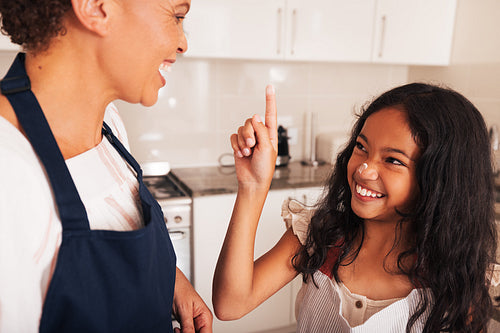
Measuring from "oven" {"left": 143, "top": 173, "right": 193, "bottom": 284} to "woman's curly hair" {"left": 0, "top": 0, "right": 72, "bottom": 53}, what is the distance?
1.36m

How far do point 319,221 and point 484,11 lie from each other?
2.09m

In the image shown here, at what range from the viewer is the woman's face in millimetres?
725

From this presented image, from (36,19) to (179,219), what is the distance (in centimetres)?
149

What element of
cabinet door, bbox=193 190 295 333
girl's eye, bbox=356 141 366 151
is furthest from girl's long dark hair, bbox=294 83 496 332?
cabinet door, bbox=193 190 295 333

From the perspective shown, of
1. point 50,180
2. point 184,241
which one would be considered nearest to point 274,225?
point 184,241

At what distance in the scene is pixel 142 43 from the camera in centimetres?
75

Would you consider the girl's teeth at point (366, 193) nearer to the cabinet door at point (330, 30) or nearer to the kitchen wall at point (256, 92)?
the cabinet door at point (330, 30)

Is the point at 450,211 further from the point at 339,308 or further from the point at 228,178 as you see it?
the point at 228,178

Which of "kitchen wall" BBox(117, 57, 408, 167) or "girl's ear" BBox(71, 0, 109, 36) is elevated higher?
"girl's ear" BBox(71, 0, 109, 36)

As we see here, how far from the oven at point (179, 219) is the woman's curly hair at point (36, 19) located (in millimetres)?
1357

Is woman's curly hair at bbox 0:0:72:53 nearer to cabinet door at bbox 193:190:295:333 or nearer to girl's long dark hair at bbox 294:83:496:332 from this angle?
girl's long dark hair at bbox 294:83:496:332

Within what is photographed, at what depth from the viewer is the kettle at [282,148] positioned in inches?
104

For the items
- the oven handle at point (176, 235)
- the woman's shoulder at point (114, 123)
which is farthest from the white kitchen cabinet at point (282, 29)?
the woman's shoulder at point (114, 123)

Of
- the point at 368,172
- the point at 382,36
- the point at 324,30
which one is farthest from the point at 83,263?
the point at 382,36
